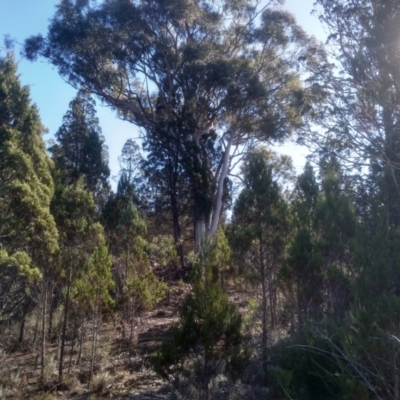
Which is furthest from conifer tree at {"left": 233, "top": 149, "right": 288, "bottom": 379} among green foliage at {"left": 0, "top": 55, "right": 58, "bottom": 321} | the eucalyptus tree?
the eucalyptus tree

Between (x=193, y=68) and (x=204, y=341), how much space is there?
1506cm

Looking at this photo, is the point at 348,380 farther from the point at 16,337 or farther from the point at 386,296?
the point at 16,337

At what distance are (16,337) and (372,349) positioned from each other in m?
11.9

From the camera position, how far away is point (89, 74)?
23.7m

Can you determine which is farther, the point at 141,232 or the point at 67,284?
the point at 141,232

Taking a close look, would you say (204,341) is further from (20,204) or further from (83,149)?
→ (83,149)

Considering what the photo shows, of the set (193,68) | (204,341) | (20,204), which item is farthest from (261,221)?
(193,68)

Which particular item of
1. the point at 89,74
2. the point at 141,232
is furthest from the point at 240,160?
the point at 141,232

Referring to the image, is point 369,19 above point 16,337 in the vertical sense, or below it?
above

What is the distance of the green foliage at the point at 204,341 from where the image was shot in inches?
373

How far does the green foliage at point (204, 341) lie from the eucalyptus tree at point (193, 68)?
13.0m

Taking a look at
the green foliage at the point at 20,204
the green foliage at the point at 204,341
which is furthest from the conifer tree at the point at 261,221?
the green foliage at the point at 20,204

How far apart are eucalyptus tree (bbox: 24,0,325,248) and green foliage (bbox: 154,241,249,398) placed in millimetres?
13019

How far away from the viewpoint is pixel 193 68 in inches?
900
